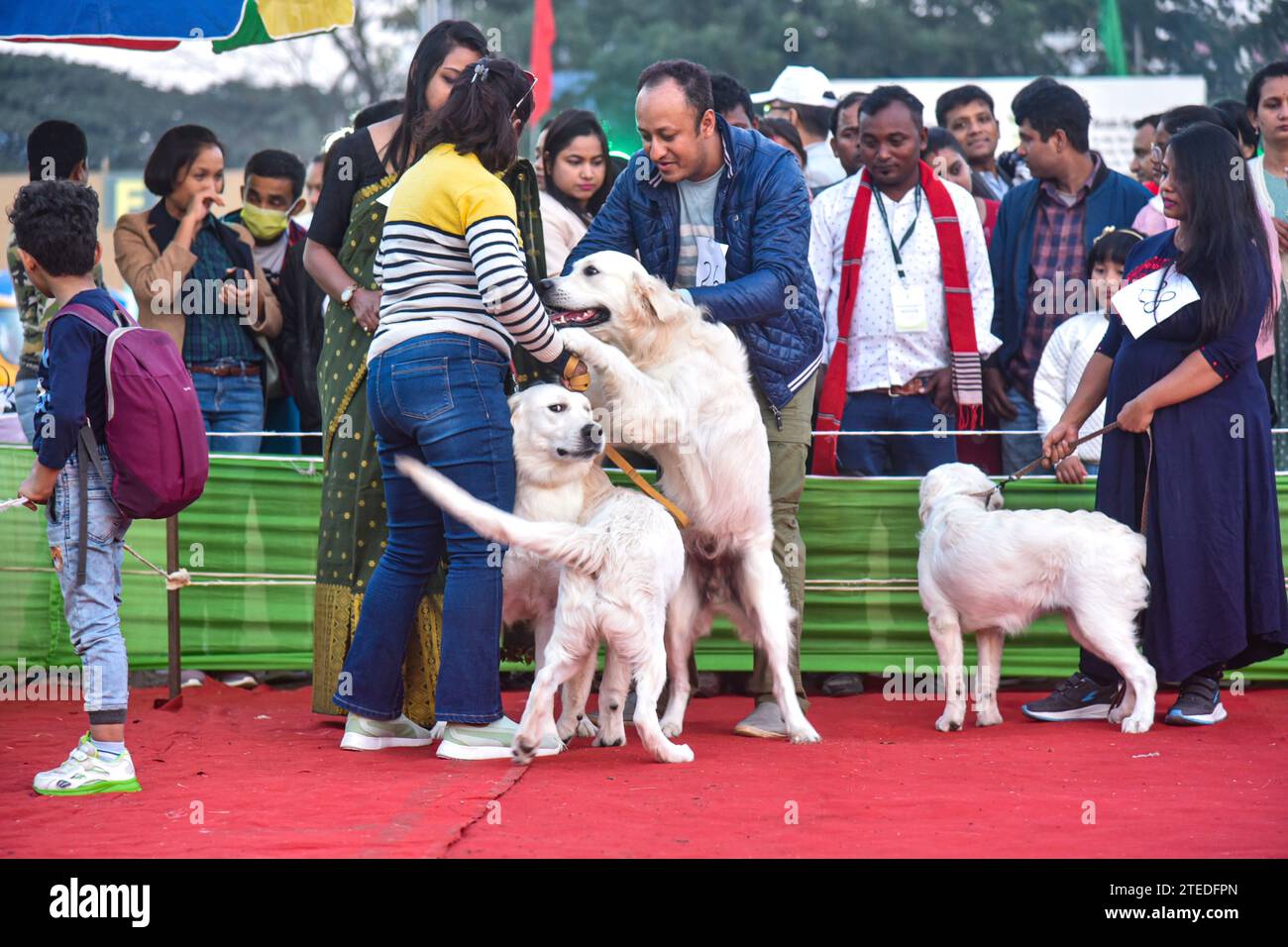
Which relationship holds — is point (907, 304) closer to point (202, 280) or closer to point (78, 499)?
point (202, 280)

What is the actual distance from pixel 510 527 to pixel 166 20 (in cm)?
364

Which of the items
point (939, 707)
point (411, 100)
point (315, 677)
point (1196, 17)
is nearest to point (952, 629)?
point (939, 707)

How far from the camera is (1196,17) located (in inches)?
1194

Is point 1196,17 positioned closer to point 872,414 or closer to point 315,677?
point 872,414

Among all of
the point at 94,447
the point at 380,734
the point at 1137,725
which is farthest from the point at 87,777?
the point at 1137,725

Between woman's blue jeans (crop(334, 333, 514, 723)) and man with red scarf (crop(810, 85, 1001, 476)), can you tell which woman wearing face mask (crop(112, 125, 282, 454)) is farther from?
man with red scarf (crop(810, 85, 1001, 476))

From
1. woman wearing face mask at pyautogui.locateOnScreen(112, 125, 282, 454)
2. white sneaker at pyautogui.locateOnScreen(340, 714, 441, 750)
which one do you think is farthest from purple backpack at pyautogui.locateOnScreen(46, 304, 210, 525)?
woman wearing face mask at pyautogui.locateOnScreen(112, 125, 282, 454)

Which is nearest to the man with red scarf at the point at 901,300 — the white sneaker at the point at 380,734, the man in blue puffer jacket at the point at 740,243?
the man in blue puffer jacket at the point at 740,243

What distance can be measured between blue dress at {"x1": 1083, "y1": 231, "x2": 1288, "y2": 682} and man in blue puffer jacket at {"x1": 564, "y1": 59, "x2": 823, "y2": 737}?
1.39 metres

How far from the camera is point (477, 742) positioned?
529cm

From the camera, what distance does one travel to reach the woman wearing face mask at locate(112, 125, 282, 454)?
7.54 metres

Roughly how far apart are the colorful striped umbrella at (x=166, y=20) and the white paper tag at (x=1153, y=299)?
3.75 m

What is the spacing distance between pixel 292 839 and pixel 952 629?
301cm

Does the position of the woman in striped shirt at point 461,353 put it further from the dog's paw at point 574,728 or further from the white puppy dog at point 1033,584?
the white puppy dog at point 1033,584
